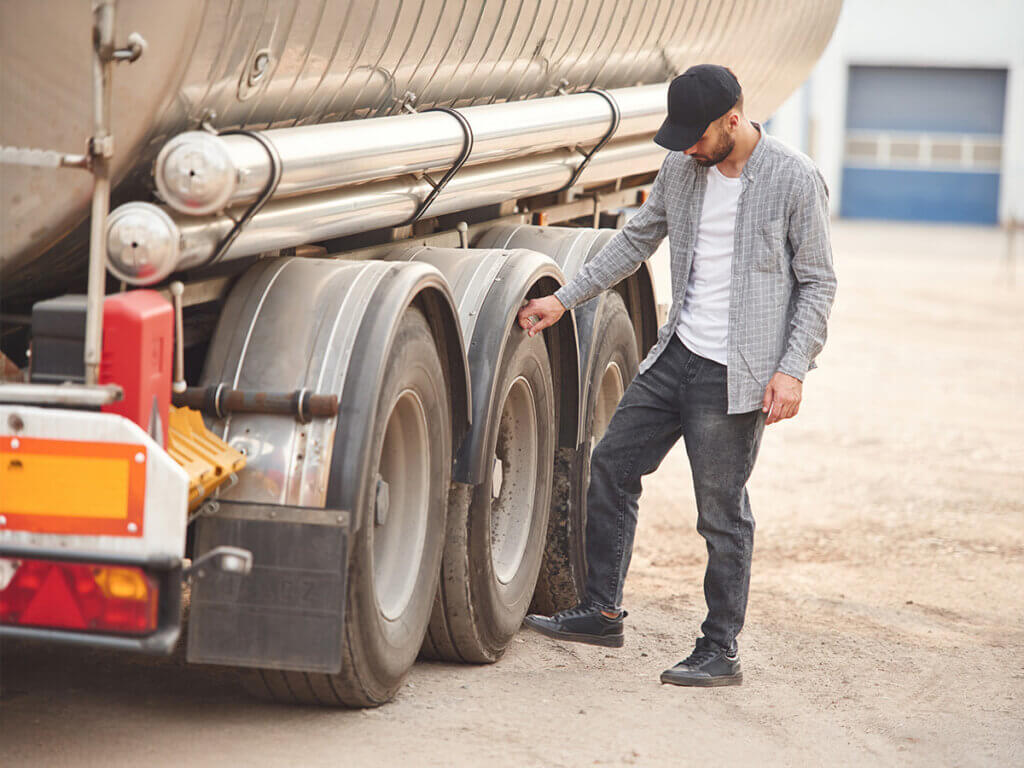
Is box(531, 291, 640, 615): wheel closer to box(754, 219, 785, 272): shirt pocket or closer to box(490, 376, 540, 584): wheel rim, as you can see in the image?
box(490, 376, 540, 584): wheel rim

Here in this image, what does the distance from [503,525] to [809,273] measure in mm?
1489

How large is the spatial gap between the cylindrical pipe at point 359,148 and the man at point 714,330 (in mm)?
561

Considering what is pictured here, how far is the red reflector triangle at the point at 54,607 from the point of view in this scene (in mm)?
3197

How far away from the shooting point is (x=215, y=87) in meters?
3.40

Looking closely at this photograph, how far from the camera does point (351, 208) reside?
4.03 m

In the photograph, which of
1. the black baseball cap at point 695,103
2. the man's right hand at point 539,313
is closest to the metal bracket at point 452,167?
the man's right hand at point 539,313

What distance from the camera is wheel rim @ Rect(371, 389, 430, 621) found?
13.7ft

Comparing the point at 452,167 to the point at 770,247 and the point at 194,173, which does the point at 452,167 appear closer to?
the point at 770,247

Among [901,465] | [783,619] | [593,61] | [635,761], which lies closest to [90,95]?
[635,761]

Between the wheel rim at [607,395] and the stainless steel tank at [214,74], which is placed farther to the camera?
the wheel rim at [607,395]

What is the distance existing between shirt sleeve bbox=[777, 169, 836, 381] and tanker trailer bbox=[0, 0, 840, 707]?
2.82 feet

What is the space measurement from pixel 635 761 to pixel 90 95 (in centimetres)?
216

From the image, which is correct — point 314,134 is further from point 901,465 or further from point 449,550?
point 901,465

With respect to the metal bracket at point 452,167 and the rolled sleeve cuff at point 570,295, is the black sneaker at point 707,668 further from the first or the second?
the metal bracket at point 452,167
